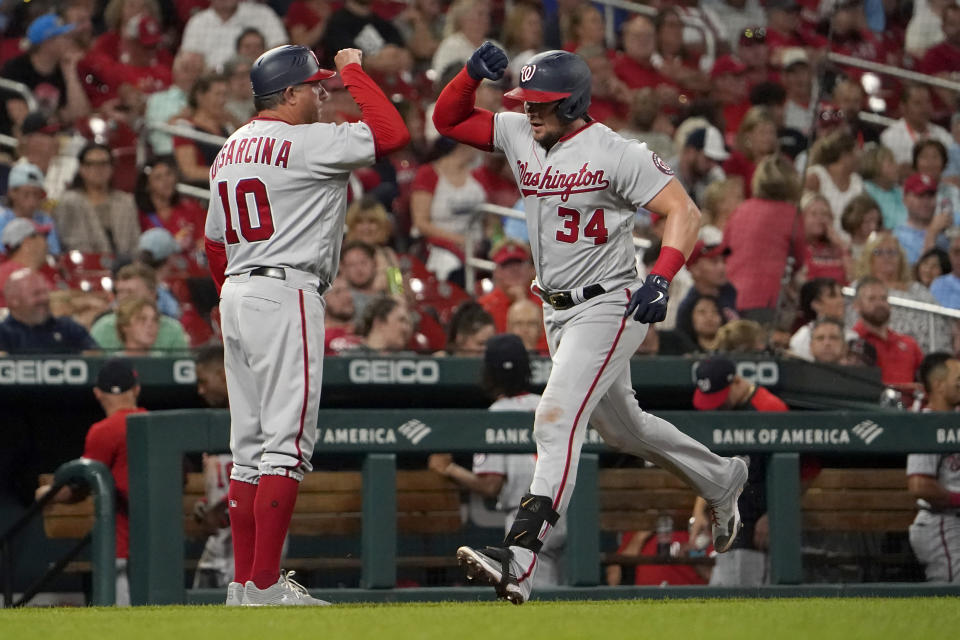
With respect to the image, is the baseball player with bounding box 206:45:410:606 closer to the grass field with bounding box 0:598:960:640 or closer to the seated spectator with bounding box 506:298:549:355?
the grass field with bounding box 0:598:960:640

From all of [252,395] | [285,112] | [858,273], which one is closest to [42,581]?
[252,395]

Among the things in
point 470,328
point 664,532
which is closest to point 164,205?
point 470,328

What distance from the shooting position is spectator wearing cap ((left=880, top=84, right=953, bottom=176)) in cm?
999

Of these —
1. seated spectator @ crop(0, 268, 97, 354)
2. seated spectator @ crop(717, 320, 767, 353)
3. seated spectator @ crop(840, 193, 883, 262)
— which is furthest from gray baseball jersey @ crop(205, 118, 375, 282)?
seated spectator @ crop(840, 193, 883, 262)

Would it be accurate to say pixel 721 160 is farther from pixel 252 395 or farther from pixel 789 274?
pixel 252 395

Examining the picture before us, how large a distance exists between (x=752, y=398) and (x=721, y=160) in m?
4.42

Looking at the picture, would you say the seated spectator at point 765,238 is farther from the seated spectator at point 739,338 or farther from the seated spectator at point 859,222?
the seated spectator at point 739,338

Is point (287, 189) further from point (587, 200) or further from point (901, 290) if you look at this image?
point (901, 290)

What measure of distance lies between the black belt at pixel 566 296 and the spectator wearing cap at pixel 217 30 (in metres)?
6.82

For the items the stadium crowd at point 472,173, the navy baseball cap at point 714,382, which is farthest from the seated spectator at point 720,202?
the navy baseball cap at point 714,382

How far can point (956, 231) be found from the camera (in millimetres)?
9633

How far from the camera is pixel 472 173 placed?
1116 centimetres

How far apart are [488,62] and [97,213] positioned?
5.14 metres

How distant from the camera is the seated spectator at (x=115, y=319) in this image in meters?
8.73
